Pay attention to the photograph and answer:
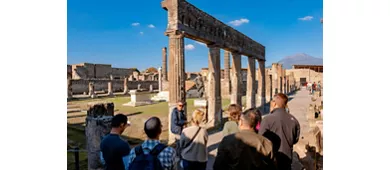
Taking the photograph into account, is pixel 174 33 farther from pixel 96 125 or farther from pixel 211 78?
pixel 96 125

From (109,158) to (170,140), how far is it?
17.0 ft

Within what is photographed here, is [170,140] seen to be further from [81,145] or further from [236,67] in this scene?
[236,67]

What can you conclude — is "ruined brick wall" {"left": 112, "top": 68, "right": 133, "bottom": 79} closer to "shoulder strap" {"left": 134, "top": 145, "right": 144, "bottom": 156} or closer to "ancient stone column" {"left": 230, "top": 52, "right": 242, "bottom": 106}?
"ancient stone column" {"left": 230, "top": 52, "right": 242, "bottom": 106}

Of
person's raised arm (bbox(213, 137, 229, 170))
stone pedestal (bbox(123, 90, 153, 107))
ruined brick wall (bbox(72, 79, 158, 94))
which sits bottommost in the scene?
stone pedestal (bbox(123, 90, 153, 107))

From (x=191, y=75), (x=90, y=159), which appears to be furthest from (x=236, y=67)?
(x=191, y=75)

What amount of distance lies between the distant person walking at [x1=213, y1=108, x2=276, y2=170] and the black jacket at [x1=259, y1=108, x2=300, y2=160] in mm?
892

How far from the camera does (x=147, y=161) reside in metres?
2.35

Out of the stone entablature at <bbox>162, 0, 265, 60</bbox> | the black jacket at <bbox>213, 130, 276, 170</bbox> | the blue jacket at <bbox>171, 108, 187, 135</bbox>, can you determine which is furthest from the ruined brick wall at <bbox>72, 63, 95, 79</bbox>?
the black jacket at <bbox>213, 130, 276, 170</bbox>

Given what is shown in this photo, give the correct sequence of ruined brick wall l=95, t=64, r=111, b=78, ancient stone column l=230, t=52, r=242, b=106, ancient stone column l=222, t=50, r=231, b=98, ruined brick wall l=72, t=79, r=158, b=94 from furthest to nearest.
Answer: ruined brick wall l=95, t=64, r=111, b=78 < ruined brick wall l=72, t=79, r=158, b=94 < ancient stone column l=222, t=50, r=231, b=98 < ancient stone column l=230, t=52, r=242, b=106

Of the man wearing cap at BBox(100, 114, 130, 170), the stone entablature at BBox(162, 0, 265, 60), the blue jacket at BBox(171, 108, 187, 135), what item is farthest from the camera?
the stone entablature at BBox(162, 0, 265, 60)

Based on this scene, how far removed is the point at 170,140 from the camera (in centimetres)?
803

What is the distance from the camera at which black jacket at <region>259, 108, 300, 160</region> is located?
3579mm

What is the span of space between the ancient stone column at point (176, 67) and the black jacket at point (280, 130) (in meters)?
5.06
